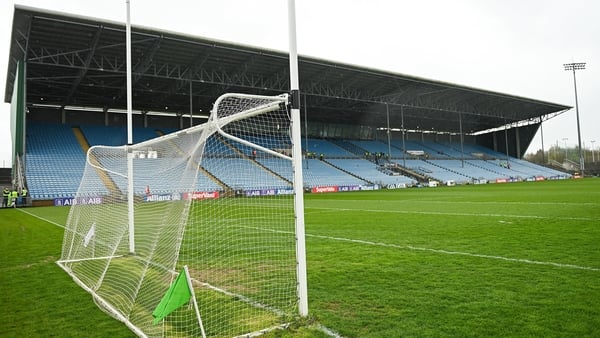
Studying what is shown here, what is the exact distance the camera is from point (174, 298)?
12.1 feet

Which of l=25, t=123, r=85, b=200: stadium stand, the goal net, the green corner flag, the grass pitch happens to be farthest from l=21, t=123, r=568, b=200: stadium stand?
the green corner flag

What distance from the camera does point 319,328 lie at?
3.96 meters

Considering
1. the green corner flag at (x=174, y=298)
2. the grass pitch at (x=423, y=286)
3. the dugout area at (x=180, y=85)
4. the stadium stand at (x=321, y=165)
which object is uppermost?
the dugout area at (x=180, y=85)

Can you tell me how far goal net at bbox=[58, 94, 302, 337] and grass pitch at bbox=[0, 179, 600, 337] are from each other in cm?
42

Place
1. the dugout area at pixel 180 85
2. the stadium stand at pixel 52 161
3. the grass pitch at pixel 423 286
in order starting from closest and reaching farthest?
the grass pitch at pixel 423 286, the dugout area at pixel 180 85, the stadium stand at pixel 52 161

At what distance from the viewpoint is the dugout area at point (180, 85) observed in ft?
81.6

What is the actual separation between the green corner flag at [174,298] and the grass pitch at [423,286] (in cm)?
75

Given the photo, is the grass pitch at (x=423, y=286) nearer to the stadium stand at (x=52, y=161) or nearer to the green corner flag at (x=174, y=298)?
the green corner flag at (x=174, y=298)

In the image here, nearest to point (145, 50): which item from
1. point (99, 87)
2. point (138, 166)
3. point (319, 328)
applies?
point (99, 87)

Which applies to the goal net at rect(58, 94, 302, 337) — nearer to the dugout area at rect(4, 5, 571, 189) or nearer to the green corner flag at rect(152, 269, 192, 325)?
the green corner flag at rect(152, 269, 192, 325)

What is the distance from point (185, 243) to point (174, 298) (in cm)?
658

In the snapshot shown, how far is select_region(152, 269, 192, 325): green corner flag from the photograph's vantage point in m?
3.58

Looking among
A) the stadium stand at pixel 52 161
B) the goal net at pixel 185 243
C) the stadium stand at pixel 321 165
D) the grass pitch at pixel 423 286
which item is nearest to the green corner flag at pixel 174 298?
the goal net at pixel 185 243

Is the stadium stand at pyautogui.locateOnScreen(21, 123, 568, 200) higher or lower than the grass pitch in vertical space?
higher
